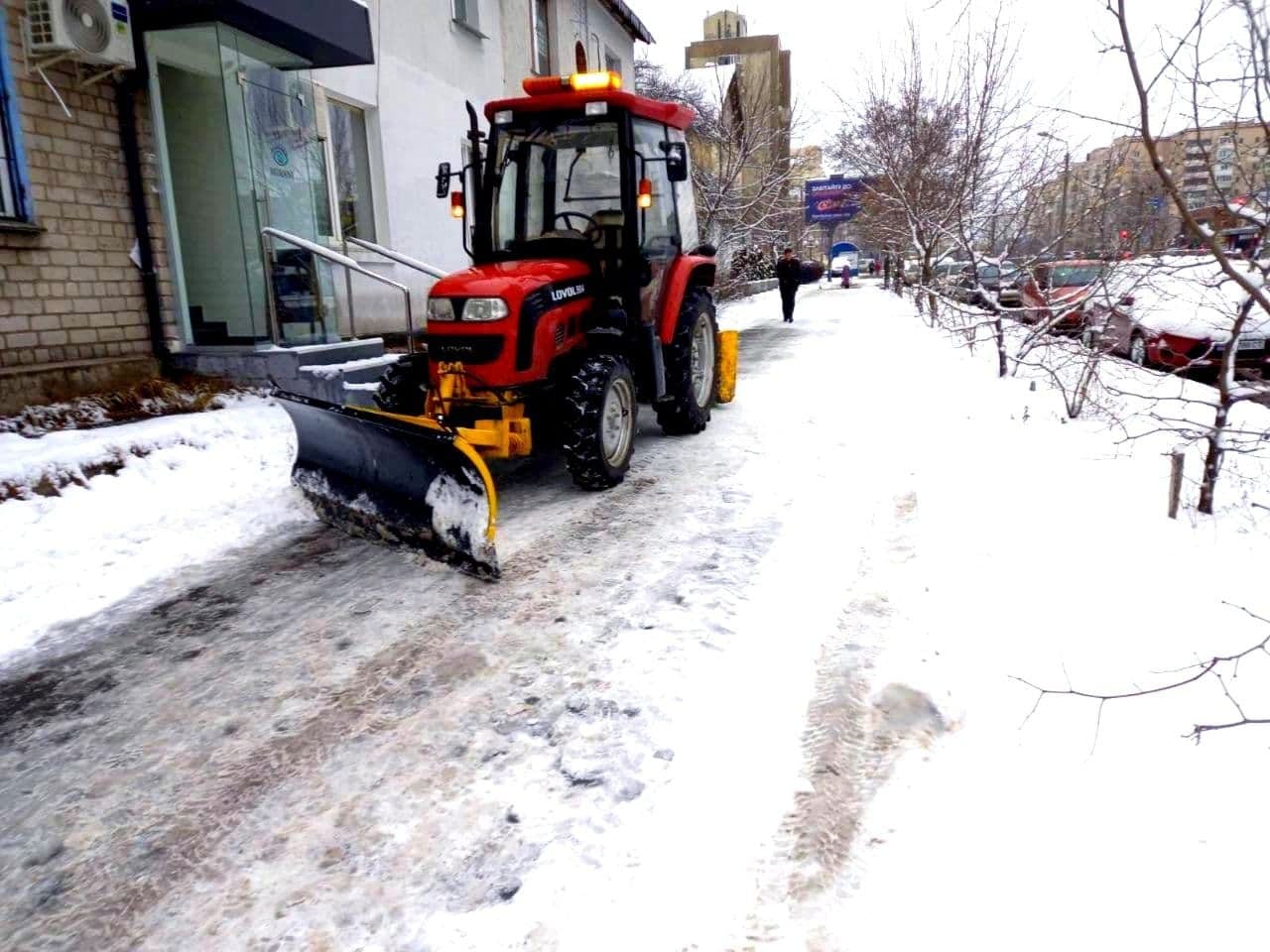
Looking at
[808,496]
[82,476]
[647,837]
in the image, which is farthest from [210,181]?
[647,837]

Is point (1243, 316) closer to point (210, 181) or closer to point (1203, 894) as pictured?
point (1203, 894)

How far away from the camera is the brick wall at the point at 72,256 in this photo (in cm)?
645

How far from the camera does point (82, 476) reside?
530 centimetres

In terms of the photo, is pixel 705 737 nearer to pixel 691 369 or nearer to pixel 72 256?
pixel 691 369

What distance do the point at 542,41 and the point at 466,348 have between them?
50.5 ft

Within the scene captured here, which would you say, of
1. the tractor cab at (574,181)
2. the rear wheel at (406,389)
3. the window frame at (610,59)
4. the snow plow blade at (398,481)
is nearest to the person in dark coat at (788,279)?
the window frame at (610,59)

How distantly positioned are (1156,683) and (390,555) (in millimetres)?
3513

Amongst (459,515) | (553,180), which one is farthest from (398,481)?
(553,180)

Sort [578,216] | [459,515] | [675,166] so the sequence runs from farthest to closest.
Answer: [578,216], [675,166], [459,515]

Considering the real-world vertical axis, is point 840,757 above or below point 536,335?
below

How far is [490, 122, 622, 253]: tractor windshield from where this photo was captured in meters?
6.06

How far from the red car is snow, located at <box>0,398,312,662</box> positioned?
6110 millimetres

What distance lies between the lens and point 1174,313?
884 centimetres

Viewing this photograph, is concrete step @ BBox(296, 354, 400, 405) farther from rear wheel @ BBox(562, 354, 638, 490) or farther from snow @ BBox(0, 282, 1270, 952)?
rear wheel @ BBox(562, 354, 638, 490)
